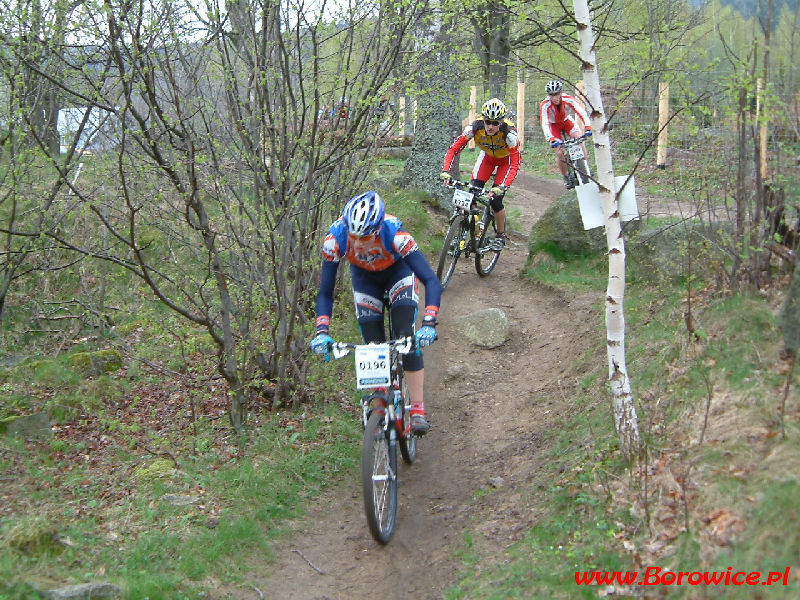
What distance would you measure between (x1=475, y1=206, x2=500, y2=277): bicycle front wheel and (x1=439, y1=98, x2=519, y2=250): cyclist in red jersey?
0.13 m

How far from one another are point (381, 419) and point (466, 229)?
481 centimetres

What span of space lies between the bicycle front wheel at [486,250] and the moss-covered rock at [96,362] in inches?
188

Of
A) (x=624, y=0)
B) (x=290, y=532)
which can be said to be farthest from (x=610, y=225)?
(x=624, y=0)

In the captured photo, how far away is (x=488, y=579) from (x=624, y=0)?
11016 millimetres

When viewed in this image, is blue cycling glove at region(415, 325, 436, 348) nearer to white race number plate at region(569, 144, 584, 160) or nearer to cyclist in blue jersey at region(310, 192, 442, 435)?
cyclist in blue jersey at region(310, 192, 442, 435)

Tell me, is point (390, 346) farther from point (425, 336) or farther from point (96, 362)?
point (96, 362)

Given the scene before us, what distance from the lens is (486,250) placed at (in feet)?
32.1

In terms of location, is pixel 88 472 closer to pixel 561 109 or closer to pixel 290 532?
pixel 290 532

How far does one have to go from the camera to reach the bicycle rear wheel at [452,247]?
9.13m

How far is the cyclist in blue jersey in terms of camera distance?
5.04 meters

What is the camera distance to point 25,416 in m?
6.87

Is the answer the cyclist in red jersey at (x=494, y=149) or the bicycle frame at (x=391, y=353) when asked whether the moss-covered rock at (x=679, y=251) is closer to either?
the cyclist in red jersey at (x=494, y=149)

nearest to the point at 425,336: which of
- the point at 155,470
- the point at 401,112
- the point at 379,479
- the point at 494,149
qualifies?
the point at 379,479

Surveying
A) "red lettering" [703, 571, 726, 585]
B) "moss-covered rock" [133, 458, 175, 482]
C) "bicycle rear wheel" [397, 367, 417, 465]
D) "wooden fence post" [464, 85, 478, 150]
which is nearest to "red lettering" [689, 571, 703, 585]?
"red lettering" [703, 571, 726, 585]
